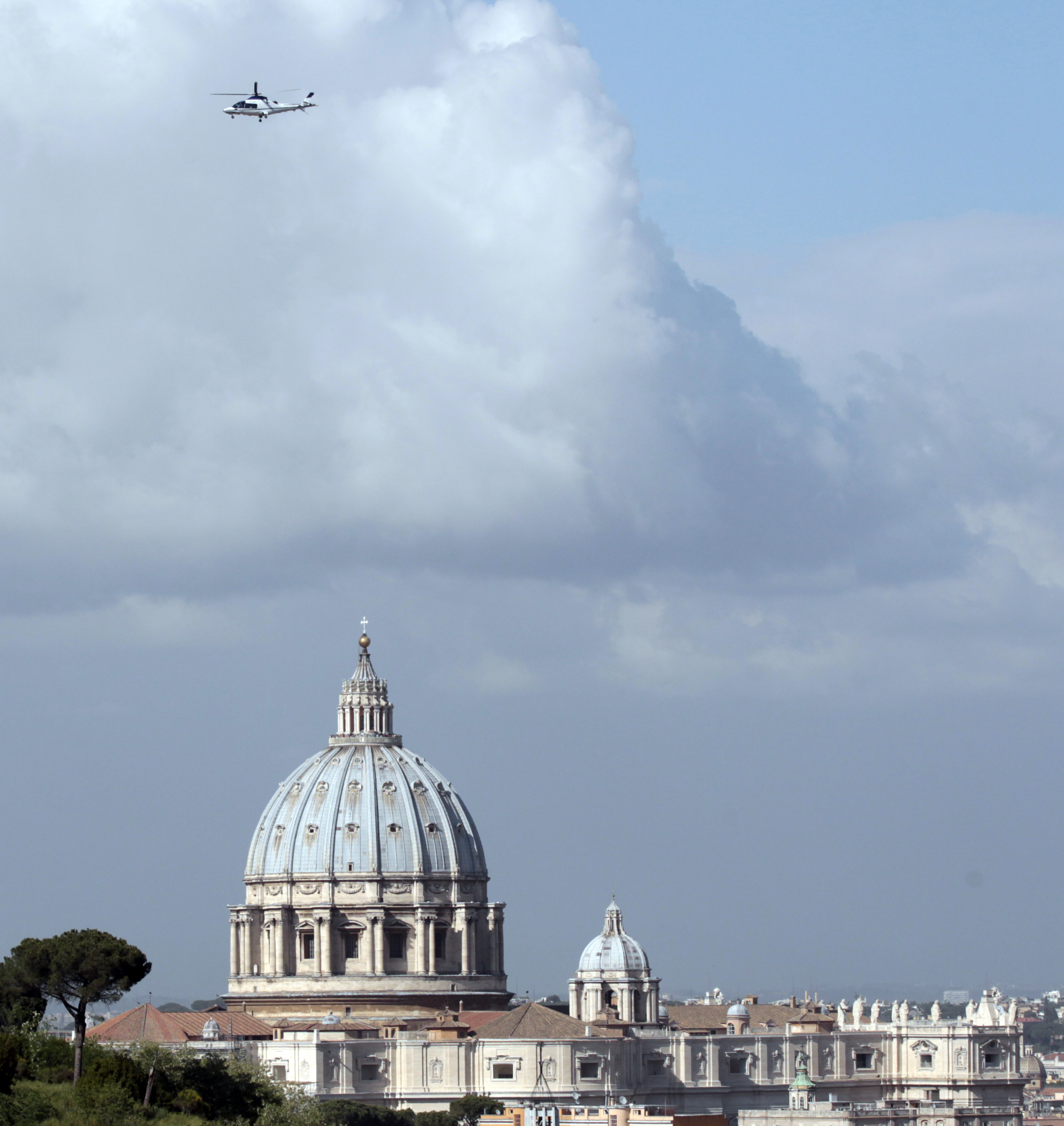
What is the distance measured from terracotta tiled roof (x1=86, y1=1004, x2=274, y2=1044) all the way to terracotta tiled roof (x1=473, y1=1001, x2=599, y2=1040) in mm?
10518

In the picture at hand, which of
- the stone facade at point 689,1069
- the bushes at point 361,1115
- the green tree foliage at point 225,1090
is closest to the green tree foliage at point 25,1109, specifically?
the green tree foliage at point 225,1090

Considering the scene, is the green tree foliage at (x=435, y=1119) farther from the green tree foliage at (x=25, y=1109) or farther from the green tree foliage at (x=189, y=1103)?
the green tree foliage at (x=25, y=1109)

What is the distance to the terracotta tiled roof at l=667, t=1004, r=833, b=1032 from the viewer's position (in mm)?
160125

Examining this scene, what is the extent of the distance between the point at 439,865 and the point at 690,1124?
34.7 meters

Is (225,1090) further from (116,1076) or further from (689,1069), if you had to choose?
(689,1069)

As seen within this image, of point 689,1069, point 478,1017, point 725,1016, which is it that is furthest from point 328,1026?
point 725,1016

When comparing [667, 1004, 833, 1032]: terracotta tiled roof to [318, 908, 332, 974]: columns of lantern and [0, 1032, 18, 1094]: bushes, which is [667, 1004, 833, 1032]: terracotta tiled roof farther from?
[0, 1032, 18, 1094]: bushes

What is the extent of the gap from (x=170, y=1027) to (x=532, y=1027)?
16683 millimetres

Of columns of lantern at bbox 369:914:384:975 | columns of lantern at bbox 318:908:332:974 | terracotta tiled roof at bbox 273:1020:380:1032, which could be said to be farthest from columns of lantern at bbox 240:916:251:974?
terracotta tiled roof at bbox 273:1020:380:1032

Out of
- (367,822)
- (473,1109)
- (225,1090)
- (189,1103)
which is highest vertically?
(367,822)

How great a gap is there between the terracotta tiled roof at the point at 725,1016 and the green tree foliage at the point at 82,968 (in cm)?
A: 5486

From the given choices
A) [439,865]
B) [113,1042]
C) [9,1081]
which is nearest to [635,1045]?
[439,865]

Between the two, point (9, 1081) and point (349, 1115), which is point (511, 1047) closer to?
point (349, 1115)

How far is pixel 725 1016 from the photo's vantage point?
163625 mm
